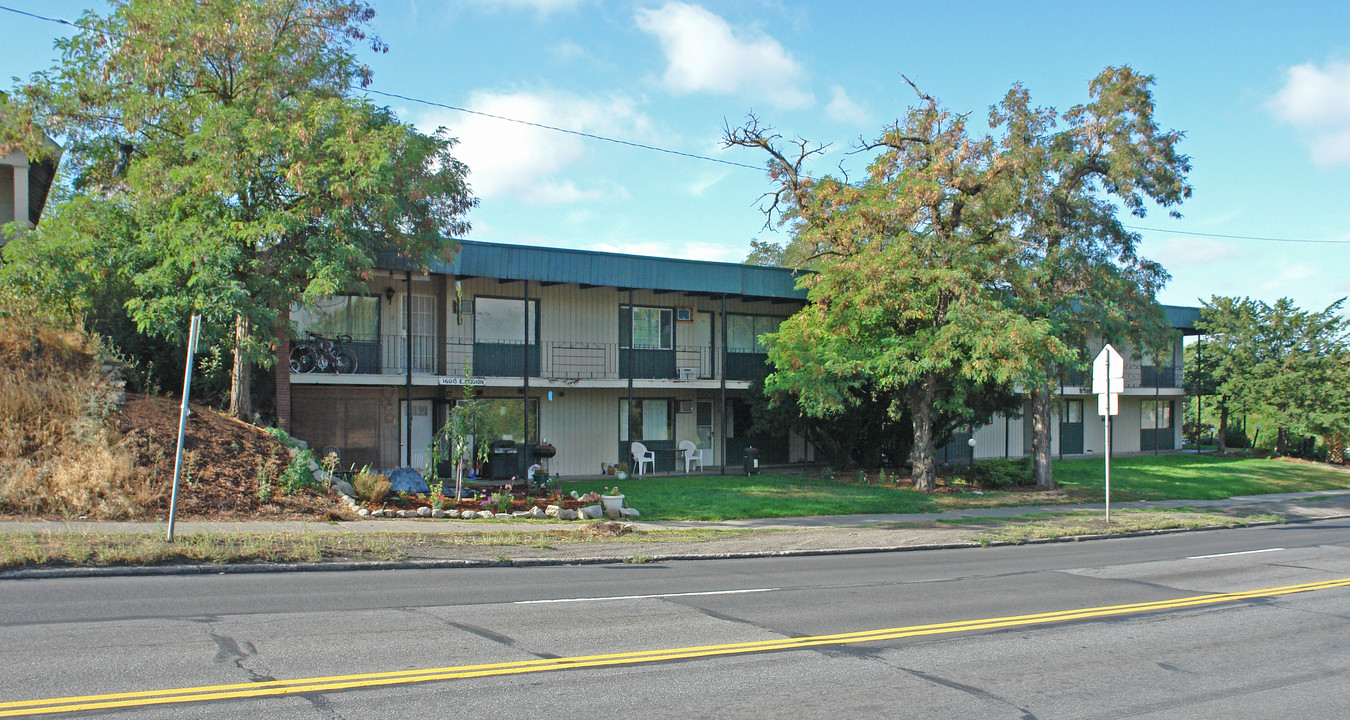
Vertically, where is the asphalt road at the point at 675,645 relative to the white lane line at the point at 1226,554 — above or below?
above

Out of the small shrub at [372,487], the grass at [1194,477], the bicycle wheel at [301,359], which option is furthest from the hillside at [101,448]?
the grass at [1194,477]

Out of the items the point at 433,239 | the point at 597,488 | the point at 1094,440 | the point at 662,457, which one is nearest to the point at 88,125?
the point at 433,239

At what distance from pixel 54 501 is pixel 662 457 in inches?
629

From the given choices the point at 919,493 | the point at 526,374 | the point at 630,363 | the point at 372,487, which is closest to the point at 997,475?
the point at 919,493

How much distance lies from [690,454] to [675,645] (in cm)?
1879

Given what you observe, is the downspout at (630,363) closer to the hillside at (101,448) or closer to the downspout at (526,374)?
the downspout at (526,374)

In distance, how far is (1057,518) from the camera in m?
19.0

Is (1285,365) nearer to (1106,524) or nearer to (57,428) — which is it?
(1106,524)

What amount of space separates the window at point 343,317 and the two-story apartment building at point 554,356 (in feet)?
0.11

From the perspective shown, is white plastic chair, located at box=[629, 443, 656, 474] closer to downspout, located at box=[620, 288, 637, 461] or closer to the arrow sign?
downspout, located at box=[620, 288, 637, 461]

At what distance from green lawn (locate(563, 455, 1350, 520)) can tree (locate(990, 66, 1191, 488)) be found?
363 centimetres

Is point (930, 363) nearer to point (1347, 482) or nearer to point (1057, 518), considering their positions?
point (1057, 518)

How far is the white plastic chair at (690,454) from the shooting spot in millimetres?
26234

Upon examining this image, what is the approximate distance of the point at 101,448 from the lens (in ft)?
46.8
